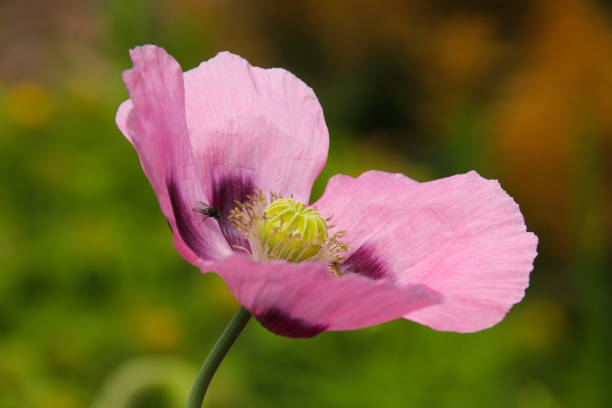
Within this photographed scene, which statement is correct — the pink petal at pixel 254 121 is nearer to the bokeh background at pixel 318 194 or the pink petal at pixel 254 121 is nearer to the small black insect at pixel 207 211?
the small black insect at pixel 207 211

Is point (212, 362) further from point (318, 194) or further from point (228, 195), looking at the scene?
point (318, 194)

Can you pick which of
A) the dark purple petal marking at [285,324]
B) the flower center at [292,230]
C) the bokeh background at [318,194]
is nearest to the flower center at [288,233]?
the flower center at [292,230]

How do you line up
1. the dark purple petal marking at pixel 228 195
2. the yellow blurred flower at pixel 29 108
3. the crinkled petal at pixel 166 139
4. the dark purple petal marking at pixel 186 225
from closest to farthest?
1. the crinkled petal at pixel 166 139
2. the dark purple petal marking at pixel 186 225
3. the dark purple petal marking at pixel 228 195
4. the yellow blurred flower at pixel 29 108

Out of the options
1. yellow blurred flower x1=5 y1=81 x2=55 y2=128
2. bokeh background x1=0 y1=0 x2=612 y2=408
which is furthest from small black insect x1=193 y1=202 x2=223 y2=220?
yellow blurred flower x1=5 y1=81 x2=55 y2=128

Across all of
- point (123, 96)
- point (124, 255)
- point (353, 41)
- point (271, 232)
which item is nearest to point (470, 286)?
point (271, 232)

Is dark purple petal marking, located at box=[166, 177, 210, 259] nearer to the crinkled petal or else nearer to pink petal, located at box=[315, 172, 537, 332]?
the crinkled petal

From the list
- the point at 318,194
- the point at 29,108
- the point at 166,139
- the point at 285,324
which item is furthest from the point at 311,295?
the point at 29,108
